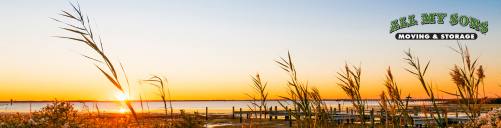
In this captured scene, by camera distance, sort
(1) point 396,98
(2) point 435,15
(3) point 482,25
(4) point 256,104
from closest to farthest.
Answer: (1) point 396,98 < (4) point 256,104 < (3) point 482,25 < (2) point 435,15

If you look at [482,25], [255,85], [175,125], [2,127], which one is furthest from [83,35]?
[482,25]

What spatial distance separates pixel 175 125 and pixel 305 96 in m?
6.36

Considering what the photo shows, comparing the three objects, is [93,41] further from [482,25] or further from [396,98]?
[482,25]

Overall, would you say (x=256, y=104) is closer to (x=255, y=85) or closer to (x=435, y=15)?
(x=255, y=85)

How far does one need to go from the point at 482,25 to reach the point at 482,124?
36.6ft

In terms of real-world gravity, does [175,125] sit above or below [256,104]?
below

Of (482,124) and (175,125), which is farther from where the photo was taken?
(175,125)

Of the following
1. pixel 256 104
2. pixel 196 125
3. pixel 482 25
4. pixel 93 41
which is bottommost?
pixel 196 125

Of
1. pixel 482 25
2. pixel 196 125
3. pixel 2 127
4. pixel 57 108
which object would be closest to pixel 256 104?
pixel 2 127

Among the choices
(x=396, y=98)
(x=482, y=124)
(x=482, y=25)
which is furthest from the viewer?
(x=482, y=25)

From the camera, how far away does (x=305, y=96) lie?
2754 mm

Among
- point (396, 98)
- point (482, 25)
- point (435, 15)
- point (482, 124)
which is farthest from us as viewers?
point (435, 15)

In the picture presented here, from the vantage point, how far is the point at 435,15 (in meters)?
15.7

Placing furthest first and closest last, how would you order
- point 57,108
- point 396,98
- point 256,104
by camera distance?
point 57,108, point 256,104, point 396,98
